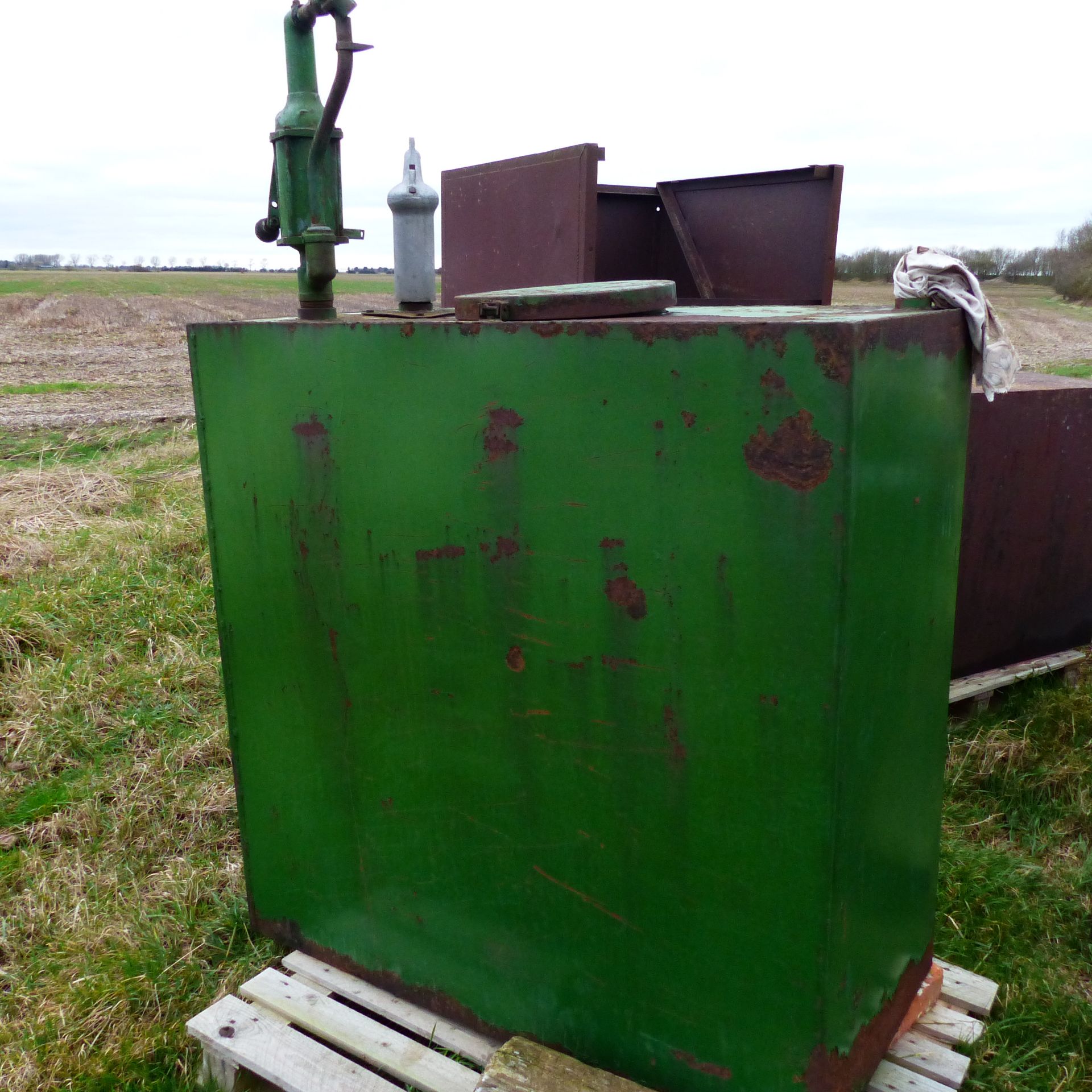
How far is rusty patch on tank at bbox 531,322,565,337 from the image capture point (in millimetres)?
1454

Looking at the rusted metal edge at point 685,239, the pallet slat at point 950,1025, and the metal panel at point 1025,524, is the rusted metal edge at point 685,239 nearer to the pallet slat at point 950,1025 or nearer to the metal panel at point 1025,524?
the metal panel at point 1025,524

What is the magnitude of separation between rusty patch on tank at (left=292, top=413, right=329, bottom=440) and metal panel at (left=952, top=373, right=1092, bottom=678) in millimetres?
2161

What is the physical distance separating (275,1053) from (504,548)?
44.9 inches

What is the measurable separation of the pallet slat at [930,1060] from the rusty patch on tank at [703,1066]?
459 millimetres

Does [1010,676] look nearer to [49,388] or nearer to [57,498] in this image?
[57,498]

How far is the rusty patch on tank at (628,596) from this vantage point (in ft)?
4.81

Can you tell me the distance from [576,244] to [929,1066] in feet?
6.18

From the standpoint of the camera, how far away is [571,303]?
1.50 metres

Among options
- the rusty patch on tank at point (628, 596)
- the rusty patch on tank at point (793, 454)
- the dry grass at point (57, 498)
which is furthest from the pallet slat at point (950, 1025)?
the dry grass at point (57, 498)

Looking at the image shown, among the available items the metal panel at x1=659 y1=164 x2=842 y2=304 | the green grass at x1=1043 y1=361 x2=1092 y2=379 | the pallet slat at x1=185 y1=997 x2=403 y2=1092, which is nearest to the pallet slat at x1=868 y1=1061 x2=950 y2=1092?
the pallet slat at x1=185 y1=997 x2=403 y2=1092

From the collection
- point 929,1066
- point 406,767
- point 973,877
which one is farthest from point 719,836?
point 973,877

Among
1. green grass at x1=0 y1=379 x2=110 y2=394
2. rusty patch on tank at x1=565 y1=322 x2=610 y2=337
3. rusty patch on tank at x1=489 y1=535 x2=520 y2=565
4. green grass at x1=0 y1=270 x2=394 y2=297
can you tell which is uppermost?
green grass at x1=0 y1=270 x2=394 y2=297

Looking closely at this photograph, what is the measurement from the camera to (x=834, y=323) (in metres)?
1.23

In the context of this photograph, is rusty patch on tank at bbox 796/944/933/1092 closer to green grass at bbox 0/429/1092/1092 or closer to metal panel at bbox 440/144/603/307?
green grass at bbox 0/429/1092/1092
